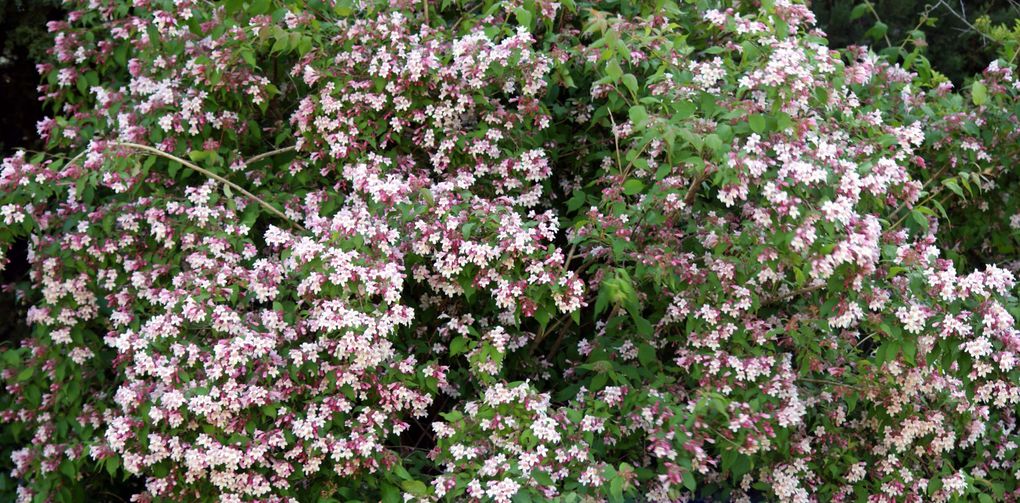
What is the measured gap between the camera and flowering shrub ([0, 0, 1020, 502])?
2953 millimetres

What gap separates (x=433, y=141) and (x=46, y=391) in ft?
5.95

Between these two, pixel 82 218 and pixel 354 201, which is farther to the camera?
pixel 82 218

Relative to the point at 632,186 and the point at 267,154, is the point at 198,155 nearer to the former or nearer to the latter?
the point at 267,154

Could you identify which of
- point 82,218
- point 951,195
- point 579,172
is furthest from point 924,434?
point 82,218

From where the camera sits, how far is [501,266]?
307 cm

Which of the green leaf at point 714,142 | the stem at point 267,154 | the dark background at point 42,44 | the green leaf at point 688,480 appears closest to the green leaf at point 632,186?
the green leaf at point 714,142

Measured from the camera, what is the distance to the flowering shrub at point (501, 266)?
2953 mm

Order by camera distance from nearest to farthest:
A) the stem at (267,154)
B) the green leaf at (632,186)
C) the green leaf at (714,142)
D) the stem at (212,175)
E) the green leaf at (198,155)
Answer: the green leaf at (714,142), the green leaf at (632,186), the stem at (212,175), the green leaf at (198,155), the stem at (267,154)

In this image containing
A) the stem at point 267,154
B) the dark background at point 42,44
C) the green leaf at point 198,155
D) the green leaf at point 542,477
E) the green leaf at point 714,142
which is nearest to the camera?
the green leaf at point 714,142

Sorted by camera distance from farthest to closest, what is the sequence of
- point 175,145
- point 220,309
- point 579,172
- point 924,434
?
point 579,172, point 175,145, point 924,434, point 220,309

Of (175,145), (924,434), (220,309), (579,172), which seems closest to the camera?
(220,309)

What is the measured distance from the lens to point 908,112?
3979mm

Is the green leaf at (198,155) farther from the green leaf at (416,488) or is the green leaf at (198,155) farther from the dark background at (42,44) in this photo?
the green leaf at (416,488)

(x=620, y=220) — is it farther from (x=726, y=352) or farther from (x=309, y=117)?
(x=309, y=117)
